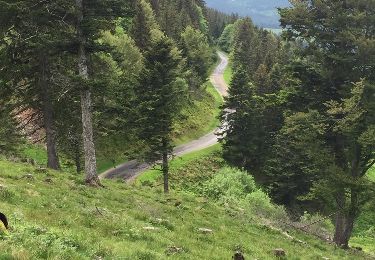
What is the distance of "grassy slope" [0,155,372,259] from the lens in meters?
9.63

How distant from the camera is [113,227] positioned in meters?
13.7

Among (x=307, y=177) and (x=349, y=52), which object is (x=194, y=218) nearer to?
(x=349, y=52)

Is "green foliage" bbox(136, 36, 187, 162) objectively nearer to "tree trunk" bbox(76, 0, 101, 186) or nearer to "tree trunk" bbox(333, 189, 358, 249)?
"tree trunk" bbox(76, 0, 101, 186)

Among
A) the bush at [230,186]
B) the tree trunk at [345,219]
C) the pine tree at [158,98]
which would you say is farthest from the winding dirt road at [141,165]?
the tree trunk at [345,219]

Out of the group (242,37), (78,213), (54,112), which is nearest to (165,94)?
(54,112)

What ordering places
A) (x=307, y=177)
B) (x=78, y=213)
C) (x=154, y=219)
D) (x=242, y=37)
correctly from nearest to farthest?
(x=78, y=213) → (x=154, y=219) → (x=307, y=177) → (x=242, y=37)

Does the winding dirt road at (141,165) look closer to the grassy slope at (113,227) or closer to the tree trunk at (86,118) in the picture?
the tree trunk at (86,118)

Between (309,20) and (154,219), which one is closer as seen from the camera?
(154,219)

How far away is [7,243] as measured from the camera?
800 centimetres

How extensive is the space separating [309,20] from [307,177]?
2800cm

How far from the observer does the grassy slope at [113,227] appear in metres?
9.63

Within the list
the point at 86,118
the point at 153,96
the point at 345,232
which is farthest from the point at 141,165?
the point at 86,118

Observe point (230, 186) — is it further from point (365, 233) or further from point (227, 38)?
point (227, 38)

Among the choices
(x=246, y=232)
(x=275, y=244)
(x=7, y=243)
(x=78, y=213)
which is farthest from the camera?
(x=246, y=232)
